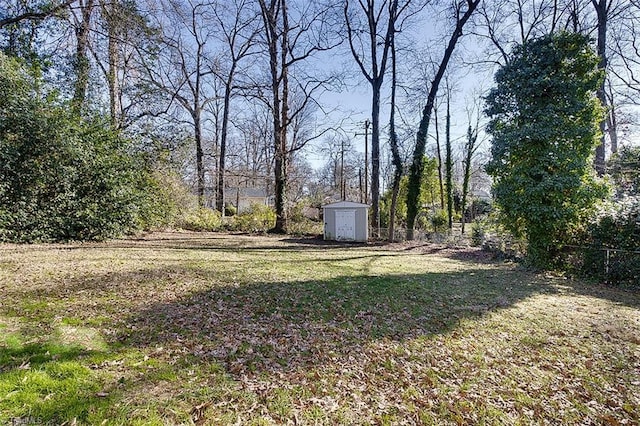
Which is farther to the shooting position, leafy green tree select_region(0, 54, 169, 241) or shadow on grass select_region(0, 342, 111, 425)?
leafy green tree select_region(0, 54, 169, 241)

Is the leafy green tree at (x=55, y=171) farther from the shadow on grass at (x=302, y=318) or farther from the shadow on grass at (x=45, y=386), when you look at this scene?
the shadow on grass at (x=45, y=386)

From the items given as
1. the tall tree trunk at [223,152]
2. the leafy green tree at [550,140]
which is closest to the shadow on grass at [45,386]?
the leafy green tree at [550,140]

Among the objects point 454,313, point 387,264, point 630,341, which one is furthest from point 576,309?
point 387,264

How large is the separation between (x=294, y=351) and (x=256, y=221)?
1535 cm

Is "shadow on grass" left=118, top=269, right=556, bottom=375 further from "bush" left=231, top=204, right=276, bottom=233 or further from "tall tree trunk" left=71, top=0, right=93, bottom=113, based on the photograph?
"bush" left=231, top=204, right=276, bottom=233

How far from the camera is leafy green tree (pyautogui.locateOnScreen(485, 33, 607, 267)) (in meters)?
8.66

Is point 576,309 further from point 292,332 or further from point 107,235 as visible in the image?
point 107,235

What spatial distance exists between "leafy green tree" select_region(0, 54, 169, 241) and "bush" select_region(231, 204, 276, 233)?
24.5 ft

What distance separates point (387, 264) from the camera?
30.9 feet

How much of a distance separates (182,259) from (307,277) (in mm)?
3434

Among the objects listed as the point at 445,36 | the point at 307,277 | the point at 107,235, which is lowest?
the point at 307,277

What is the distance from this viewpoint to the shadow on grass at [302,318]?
352 centimetres

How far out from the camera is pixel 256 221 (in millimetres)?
18531

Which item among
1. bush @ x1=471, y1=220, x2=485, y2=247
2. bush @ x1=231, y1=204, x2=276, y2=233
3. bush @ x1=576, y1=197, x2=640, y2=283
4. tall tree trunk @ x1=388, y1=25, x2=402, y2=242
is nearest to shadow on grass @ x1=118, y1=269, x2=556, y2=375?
bush @ x1=576, y1=197, x2=640, y2=283
